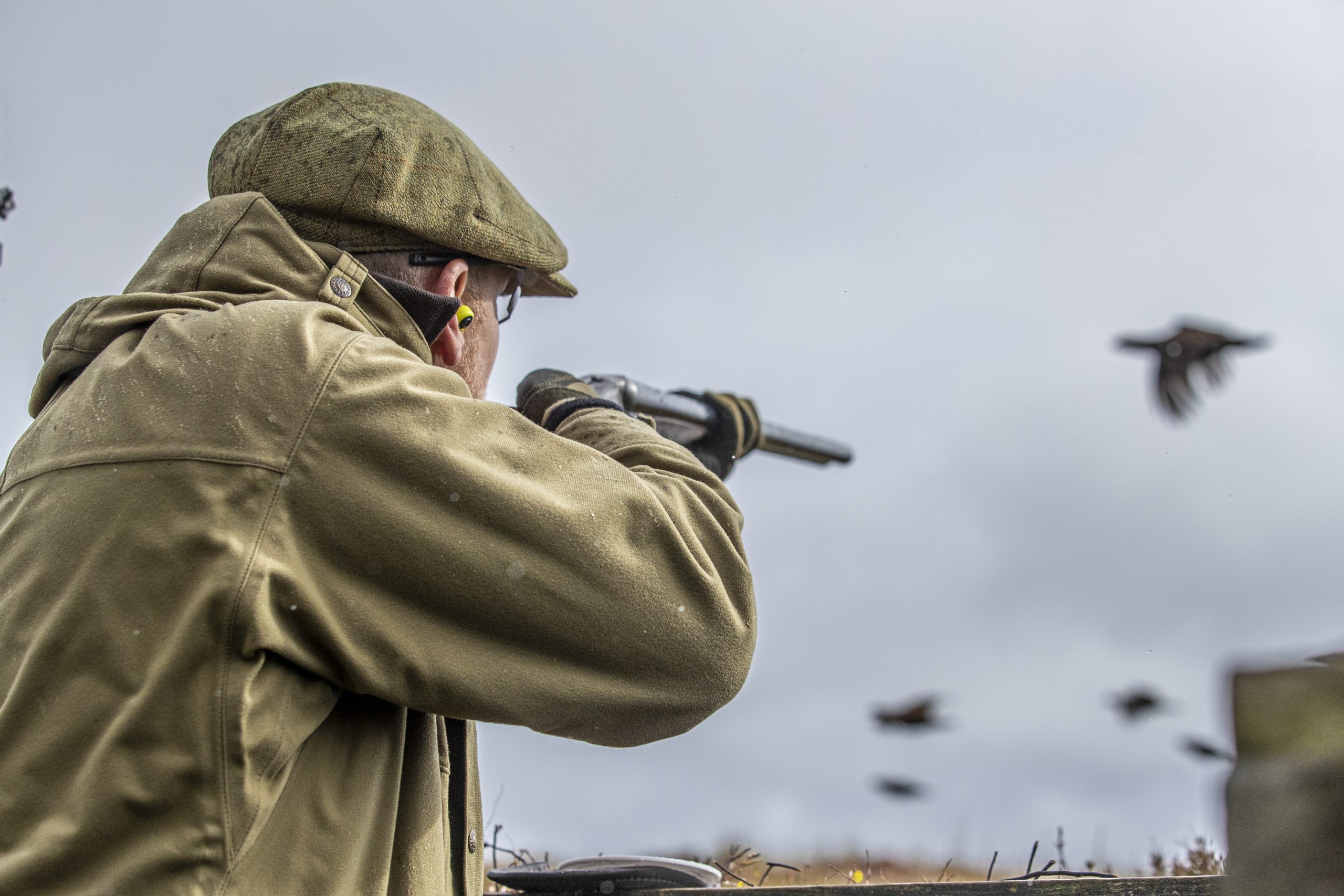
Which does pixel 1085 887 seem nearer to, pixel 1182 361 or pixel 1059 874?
pixel 1059 874

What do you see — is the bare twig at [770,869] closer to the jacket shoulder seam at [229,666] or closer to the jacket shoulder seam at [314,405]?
the jacket shoulder seam at [229,666]

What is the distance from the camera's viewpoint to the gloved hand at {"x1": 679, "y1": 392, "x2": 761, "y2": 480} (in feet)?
13.1

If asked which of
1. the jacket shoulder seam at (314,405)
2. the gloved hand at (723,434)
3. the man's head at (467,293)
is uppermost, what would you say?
the gloved hand at (723,434)

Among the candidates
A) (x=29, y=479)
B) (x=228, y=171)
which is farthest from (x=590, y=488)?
(x=228, y=171)

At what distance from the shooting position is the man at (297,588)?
146 cm

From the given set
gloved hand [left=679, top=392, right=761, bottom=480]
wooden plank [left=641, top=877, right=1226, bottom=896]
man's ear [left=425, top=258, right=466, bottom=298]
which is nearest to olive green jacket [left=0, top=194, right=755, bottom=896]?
man's ear [left=425, top=258, right=466, bottom=298]

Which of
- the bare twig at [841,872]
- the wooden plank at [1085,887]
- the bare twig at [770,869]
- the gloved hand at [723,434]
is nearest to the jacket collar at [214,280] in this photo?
the wooden plank at [1085,887]

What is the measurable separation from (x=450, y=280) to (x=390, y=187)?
21 centimetres

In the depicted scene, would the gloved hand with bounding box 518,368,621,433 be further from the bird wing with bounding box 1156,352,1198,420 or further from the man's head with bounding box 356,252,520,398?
the bird wing with bounding box 1156,352,1198,420

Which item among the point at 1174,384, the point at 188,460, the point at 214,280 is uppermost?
the point at 1174,384

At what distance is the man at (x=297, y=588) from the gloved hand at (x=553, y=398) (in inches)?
14.0

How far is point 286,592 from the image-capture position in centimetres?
154

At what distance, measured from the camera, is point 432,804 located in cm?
182

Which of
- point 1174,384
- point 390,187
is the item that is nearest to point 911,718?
point 1174,384
